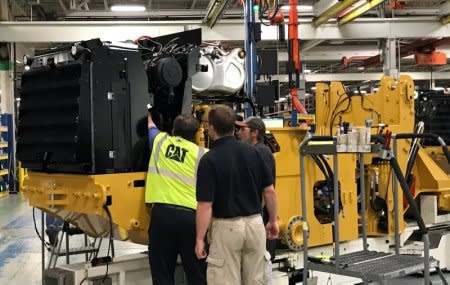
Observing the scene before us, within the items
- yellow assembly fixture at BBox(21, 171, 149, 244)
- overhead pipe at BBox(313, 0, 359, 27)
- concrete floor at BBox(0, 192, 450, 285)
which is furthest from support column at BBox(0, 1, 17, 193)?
yellow assembly fixture at BBox(21, 171, 149, 244)

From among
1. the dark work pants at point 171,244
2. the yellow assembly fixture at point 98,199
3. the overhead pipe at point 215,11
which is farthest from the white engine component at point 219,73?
the overhead pipe at point 215,11

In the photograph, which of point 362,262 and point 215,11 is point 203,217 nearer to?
point 362,262

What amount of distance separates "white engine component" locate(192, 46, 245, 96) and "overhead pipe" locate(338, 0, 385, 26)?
670 cm

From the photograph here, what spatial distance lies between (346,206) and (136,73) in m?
2.57

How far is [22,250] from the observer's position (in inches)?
325

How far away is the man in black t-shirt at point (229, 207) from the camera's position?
11.8ft

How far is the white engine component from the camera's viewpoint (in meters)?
4.99

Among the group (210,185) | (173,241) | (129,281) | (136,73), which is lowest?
(129,281)

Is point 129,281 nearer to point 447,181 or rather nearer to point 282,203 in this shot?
point 282,203

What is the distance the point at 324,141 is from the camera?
4.42 m

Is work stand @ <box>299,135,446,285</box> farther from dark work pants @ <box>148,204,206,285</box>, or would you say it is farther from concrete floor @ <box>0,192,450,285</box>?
concrete floor @ <box>0,192,450,285</box>

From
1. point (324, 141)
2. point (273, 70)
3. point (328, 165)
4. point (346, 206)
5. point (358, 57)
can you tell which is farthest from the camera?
point (358, 57)

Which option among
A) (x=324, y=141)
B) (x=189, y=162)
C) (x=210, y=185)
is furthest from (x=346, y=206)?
(x=210, y=185)

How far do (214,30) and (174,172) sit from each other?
31.6 feet
